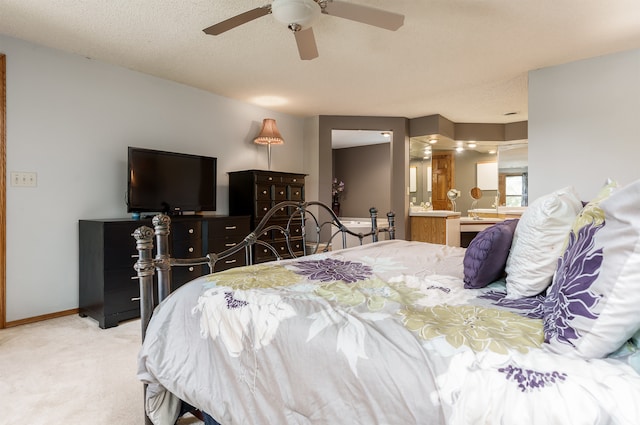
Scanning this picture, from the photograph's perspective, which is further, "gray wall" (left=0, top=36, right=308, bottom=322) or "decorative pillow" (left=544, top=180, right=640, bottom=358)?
"gray wall" (left=0, top=36, right=308, bottom=322)

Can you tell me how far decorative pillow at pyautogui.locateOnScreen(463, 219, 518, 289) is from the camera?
1.42 meters

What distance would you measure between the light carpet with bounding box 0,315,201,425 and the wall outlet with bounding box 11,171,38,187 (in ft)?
3.91

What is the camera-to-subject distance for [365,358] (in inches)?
35.4

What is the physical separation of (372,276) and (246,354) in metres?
0.71

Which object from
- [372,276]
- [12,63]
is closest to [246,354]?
[372,276]

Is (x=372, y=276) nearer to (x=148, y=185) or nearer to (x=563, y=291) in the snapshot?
(x=563, y=291)

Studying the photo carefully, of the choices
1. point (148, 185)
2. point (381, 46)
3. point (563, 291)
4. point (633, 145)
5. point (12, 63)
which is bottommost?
point (563, 291)

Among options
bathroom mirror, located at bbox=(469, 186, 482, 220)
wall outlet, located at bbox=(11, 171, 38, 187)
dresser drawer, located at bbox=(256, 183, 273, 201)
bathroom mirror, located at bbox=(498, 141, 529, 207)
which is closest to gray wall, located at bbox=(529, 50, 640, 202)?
bathroom mirror, located at bbox=(498, 141, 529, 207)

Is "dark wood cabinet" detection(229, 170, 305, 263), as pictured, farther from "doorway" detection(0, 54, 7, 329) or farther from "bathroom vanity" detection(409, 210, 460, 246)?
"doorway" detection(0, 54, 7, 329)

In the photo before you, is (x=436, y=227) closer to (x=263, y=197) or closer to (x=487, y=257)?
(x=263, y=197)

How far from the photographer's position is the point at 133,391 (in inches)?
75.2

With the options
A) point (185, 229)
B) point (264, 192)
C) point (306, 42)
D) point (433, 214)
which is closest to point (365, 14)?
point (306, 42)

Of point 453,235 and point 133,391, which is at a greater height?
point 453,235

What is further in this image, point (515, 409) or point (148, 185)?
point (148, 185)
